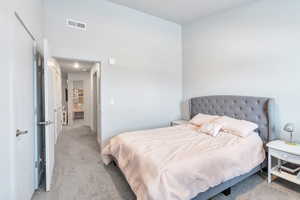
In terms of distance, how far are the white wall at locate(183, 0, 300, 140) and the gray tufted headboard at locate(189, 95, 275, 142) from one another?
0.18 meters

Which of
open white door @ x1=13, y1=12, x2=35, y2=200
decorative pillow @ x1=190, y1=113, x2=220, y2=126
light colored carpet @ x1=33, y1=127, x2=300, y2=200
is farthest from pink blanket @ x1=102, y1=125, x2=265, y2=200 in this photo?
open white door @ x1=13, y1=12, x2=35, y2=200

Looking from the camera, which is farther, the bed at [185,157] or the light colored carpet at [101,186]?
the light colored carpet at [101,186]

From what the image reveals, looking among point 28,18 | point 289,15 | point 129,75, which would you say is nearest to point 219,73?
point 289,15

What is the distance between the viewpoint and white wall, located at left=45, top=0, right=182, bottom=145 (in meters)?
2.99

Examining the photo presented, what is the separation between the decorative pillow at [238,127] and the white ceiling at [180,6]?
2.36m

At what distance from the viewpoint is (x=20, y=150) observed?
1.66 m

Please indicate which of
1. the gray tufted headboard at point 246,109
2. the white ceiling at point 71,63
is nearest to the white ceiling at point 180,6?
the white ceiling at point 71,63

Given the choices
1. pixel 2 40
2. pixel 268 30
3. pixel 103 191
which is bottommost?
pixel 103 191

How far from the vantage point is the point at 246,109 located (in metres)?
2.96

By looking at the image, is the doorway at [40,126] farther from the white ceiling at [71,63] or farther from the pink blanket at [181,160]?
the pink blanket at [181,160]

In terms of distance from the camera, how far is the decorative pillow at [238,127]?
2.58 meters

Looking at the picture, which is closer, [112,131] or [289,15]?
[289,15]

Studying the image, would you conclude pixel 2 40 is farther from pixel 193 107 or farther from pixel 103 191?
pixel 193 107

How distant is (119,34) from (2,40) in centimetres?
247
